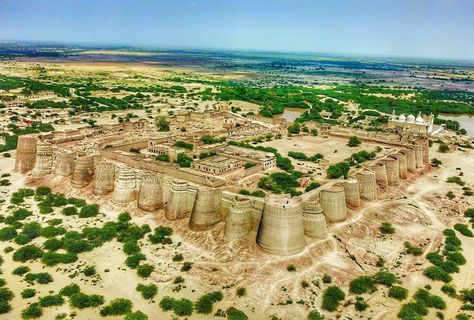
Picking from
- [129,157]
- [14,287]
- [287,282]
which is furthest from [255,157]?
[14,287]

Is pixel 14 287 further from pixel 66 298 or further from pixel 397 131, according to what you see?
pixel 397 131

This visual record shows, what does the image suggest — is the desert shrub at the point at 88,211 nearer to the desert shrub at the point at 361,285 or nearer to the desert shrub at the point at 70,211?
the desert shrub at the point at 70,211

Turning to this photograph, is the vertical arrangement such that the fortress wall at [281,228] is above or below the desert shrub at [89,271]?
above

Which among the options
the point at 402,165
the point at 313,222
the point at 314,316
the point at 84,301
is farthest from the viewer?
the point at 402,165

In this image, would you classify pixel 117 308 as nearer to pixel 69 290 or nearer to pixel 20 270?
pixel 69 290

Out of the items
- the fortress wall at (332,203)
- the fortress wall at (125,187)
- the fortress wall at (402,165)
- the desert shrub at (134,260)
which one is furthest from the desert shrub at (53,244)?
the fortress wall at (402,165)

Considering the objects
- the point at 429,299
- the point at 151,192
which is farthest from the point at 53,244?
the point at 429,299

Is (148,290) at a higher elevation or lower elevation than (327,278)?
lower

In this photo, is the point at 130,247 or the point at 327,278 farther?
the point at 130,247
